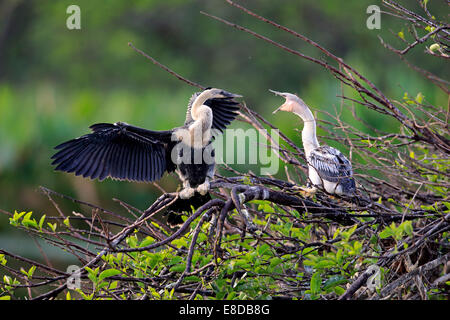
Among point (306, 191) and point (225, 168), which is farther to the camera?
point (225, 168)

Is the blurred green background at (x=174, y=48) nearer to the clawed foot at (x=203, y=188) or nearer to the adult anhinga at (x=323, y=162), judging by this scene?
the clawed foot at (x=203, y=188)

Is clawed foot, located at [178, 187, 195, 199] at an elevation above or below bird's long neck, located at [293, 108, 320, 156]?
below

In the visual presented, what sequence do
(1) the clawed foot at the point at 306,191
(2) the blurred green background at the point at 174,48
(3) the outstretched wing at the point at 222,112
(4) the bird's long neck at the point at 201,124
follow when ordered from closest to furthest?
(1) the clawed foot at the point at 306,191 < (4) the bird's long neck at the point at 201,124 < (3) the outstretched wing at the point at 222,112 < (2) the blurred green background at the point at 174,48

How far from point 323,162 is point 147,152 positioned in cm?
94

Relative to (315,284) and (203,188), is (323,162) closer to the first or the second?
(203,188)

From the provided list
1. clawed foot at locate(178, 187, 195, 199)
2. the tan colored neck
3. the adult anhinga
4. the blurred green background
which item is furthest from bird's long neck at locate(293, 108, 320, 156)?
the blurred green background

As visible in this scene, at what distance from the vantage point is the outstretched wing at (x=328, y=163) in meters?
A: 3.04

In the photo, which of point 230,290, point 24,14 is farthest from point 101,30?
point 230,290

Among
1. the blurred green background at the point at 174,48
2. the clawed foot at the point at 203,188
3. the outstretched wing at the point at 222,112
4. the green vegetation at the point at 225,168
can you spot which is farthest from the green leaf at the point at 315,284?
the blurred green background at the point at 174,48

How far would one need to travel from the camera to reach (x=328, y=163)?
307 cm

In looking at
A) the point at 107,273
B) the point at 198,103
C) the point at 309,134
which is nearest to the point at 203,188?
the point at 198,103

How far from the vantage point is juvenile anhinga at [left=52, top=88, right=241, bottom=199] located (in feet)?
11.0

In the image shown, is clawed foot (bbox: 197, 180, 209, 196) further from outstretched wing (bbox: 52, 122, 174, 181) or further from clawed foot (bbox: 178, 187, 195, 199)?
outstretched wing (bbox: 52, 122, 174, 181)

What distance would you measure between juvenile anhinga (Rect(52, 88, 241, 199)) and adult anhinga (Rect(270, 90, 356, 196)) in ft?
1.45
